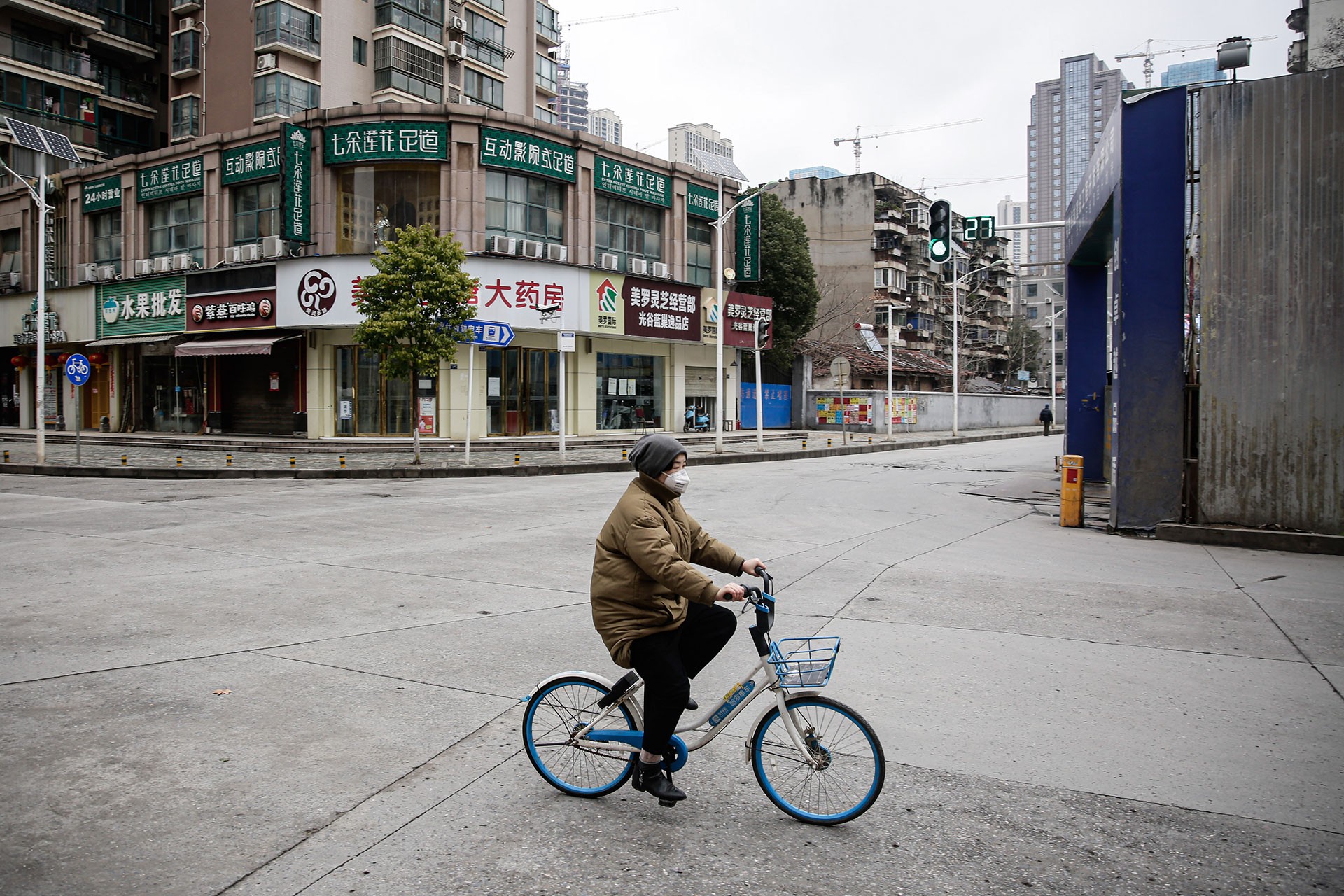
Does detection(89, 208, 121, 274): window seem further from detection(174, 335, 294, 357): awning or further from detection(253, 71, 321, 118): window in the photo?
detection(174, 335, 294, 357): awning

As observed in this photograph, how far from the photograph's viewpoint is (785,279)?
139ft

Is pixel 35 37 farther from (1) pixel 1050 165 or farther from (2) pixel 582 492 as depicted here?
(1) pixel 1050 165

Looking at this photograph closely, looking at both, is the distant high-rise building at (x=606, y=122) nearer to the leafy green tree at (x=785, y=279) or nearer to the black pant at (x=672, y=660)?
the leafy green tree at (x=785, y=279)

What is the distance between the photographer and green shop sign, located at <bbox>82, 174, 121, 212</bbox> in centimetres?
3291

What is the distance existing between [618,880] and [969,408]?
4956 centimetres

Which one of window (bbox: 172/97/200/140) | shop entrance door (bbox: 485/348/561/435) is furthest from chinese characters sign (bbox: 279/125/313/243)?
window (bbox: 172/97/200/140)

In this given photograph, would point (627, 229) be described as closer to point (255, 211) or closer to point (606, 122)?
point (255, 211)

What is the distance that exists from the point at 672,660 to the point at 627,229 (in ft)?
98.8

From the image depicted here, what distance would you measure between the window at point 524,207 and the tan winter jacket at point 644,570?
25.7m

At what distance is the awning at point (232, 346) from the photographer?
27.2 metres

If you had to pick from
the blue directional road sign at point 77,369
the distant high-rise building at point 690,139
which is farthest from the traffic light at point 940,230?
the distant high-rise building at point 690,139

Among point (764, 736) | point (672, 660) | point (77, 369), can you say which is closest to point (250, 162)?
point (77, 369)

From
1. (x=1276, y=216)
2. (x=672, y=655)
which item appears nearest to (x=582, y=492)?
(x=1276, y=216)

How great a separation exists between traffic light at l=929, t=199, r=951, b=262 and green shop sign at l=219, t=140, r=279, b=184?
20838mm
